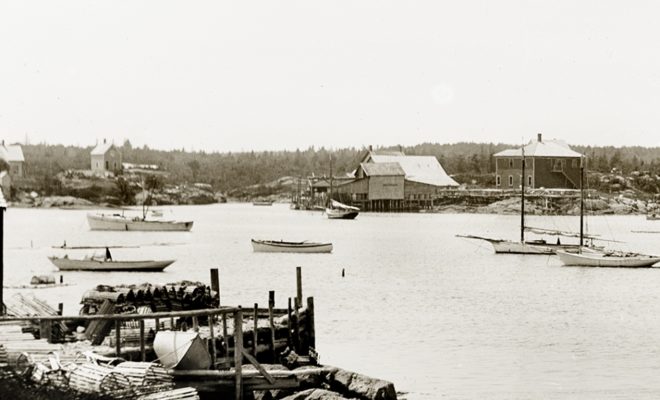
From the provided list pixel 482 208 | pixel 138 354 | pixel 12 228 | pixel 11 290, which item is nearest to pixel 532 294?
pixel 11 290

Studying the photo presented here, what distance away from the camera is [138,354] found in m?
20.9

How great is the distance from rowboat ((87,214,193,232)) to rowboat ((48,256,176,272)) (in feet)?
171

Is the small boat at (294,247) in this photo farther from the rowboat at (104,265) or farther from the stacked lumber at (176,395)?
the stacked lumber at (176,395)

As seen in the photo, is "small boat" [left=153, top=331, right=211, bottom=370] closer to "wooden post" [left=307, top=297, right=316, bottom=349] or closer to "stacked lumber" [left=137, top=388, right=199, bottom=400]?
"stacked lumber" [left=137, top=388, right=199, bottom=400]

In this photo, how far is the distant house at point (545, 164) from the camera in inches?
6289

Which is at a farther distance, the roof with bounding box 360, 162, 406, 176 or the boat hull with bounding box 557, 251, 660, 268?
the roof with bounding box 360, 162, 406, 176

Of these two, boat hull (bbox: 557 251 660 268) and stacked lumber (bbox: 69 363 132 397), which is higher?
stacked lumber (bbox: 69 363 132 397)

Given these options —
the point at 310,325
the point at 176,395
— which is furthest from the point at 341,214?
the point at 176,395

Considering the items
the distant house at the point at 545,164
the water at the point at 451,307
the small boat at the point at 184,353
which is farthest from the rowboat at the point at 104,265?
the distant house at the point at 545,164

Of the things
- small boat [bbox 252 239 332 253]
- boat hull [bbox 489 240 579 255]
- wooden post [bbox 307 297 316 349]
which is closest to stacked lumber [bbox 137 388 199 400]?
wooden post [bbox 307 297 316 349]

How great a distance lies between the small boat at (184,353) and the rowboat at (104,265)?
4063 centimetres

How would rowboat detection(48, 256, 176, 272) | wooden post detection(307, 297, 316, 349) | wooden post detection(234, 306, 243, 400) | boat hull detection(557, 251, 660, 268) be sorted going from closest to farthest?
wooden post detection(234, 306, 243, 400) → wooden post detection(307, 297, 316, 349) → rowboat detection(48, 256, 176, 272) → boat hull detection(557, 251, 660, 268)

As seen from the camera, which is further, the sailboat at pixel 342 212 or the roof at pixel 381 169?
the roof at pixel 381 169

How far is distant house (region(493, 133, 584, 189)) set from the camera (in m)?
160
